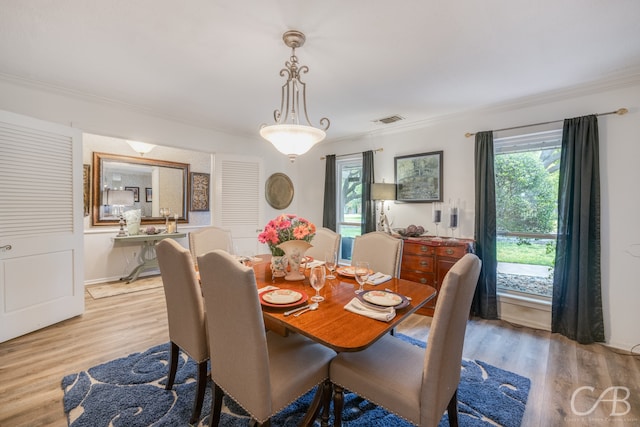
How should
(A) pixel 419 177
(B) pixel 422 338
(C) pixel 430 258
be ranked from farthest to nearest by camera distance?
(A) pixel 419 177
(C) pixel 430 258
(B) pixel 422 338

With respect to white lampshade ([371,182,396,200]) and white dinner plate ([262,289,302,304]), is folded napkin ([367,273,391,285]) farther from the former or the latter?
white lampshade ([371,182,396,200])

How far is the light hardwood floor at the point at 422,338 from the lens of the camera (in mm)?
1710

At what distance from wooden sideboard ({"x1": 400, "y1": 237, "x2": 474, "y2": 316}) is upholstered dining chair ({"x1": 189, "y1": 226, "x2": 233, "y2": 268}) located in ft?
6.83

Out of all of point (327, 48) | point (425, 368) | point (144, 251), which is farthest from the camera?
point (144, 251)

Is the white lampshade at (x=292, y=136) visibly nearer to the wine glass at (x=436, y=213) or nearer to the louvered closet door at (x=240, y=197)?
the wine glass at (x=436, y=213)

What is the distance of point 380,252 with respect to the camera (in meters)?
2.36

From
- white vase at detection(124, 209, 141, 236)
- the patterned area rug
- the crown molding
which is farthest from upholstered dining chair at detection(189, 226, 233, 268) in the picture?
white vase at detection(124, 209, 141, 236)

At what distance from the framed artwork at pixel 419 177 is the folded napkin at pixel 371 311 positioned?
2599mm

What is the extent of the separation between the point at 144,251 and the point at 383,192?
13.7 feet

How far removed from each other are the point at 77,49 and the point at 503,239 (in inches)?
174

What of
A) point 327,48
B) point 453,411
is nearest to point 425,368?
point 453,411

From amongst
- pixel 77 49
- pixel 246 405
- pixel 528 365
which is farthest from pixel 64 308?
pixel 528 365

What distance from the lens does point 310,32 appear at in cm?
190

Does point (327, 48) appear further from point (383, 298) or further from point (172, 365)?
point (172, 365)
